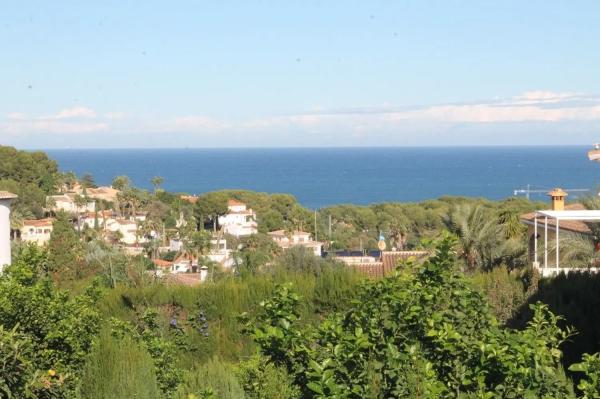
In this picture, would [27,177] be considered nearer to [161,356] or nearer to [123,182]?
[123,182]

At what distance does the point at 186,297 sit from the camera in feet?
38.7

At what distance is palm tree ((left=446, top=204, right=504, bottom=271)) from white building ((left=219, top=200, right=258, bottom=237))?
41303mm

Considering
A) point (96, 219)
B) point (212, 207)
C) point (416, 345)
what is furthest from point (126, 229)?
point (416, 345)

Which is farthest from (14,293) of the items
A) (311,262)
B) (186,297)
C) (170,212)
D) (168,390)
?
(170,212)

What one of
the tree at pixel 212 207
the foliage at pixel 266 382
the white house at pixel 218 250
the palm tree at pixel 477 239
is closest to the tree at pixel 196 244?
the white house at pixel 218 250

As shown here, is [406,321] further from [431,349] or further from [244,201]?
[244,201]

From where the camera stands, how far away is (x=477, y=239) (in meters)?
15.6

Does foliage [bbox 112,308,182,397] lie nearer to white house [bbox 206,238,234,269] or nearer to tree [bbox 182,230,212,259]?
white house [bbox 206,238,234,269]

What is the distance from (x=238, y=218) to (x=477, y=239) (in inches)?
1823

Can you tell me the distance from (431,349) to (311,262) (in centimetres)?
1179

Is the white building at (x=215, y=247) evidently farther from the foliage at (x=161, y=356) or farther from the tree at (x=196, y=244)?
the foliage at (x=161, y=356)

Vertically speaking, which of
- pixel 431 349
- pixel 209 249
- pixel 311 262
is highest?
pixel 431 349

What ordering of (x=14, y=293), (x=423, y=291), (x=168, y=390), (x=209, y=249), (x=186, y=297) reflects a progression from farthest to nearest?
1. (x=209, y=249)
2. (x=186, y=297)
3. (x=168, y=390)
4. (x=14, y=293)
5. (x=423, y=291)

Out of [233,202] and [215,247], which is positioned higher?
[233,202]
